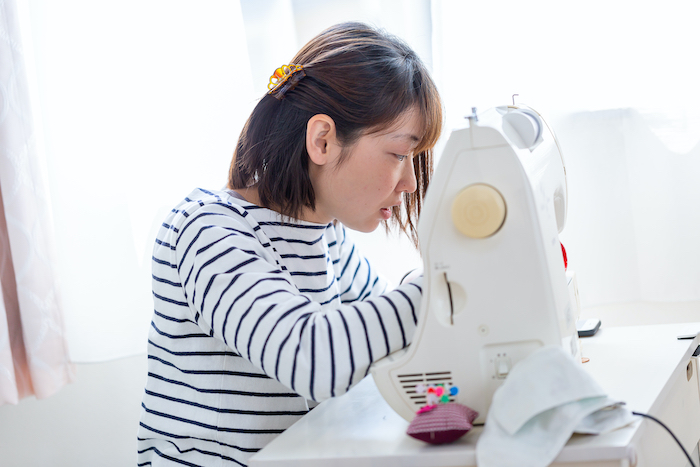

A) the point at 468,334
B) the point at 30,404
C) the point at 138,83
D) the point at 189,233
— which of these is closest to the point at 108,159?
the point at 138,83

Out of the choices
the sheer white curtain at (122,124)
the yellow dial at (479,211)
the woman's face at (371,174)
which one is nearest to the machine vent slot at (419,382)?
the yellow dial at (479,211)

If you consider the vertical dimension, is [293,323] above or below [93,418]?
above

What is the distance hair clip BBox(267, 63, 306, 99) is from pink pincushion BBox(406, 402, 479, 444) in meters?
0.50

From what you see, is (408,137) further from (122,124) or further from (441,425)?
(122,124)

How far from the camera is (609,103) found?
131cm

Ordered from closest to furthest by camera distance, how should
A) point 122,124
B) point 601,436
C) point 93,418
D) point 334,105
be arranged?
point 601,436
point 334,105
point 122,124
point 93,418

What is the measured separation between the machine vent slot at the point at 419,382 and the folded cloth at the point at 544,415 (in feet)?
0.22

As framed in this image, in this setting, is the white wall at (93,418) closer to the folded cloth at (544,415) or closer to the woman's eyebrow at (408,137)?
the woman's eyebrow at (408,137)

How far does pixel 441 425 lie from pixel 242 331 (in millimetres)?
229

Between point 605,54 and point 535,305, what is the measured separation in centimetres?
87

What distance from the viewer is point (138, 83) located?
145 centimetres

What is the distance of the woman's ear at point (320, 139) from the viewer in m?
0.85

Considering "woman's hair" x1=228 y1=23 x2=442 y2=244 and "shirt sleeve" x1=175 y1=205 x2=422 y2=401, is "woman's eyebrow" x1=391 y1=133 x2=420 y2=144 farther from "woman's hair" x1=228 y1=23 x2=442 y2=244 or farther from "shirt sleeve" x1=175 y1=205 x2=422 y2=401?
"shirt sleeve" x1=175 y1=205 x2=422 y2=401

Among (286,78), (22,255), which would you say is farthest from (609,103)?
(22,255)
